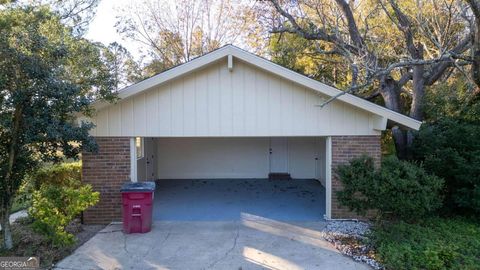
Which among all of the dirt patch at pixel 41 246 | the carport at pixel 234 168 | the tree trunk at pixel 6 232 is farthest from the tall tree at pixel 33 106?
the carport at pixel 234 168

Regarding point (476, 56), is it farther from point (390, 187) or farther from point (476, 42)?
point (390, 187)

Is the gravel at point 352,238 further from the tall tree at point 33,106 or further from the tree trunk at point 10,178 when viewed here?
the tree trunk at point 10,178

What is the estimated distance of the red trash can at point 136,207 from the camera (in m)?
7.91

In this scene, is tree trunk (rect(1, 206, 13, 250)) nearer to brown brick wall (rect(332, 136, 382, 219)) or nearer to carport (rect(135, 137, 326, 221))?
carport (rect(135, 137, 326, 221))

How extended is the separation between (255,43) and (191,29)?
8.88m

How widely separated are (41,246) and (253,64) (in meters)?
5.62

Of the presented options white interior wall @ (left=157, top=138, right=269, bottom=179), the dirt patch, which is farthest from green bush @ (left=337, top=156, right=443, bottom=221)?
white interior wall @ (left=157, top=138, right=269, bottom=179)

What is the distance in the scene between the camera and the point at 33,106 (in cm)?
644

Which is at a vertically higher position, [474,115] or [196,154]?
[474,115]

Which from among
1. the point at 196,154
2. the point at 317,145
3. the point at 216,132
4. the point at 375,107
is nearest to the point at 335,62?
the point at 317,145

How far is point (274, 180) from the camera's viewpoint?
15.3m

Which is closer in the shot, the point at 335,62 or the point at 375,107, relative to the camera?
the point at 375,107

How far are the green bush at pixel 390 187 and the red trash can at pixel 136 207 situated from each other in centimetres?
412

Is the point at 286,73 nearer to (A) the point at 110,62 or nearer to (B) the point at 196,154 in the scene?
(A) the point at 110,62
